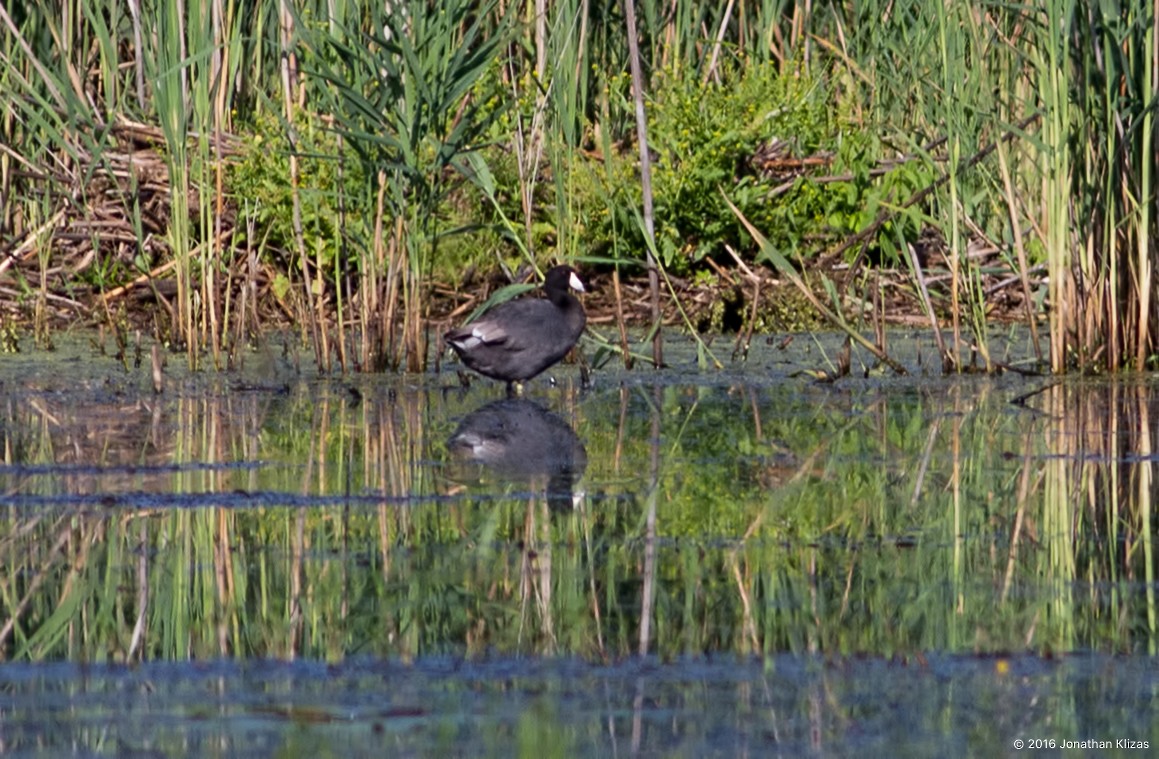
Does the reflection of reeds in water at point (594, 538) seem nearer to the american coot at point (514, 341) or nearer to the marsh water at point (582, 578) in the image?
the marsh water at point (582, 578)

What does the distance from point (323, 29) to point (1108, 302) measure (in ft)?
11.0

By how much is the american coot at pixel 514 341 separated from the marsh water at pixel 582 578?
0.73m

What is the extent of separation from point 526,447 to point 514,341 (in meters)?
1.80

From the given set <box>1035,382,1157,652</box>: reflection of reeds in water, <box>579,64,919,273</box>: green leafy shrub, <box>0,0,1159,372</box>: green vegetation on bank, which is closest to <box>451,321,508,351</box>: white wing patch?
<box>0,0,1159,372</box>: green vegetation on bank

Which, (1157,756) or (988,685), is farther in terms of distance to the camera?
(988,685)

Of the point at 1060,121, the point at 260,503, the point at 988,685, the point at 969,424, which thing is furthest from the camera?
the point at 1060,121

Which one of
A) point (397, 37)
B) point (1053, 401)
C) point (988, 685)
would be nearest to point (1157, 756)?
point (988, 685)

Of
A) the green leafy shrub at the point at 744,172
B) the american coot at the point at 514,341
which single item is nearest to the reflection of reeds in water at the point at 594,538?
the american coot at the point at 514,341

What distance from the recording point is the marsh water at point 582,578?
3.35 m

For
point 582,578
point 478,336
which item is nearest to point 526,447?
point 478,336

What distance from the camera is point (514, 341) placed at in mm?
8422

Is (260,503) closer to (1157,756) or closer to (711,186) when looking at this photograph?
(1157,756)

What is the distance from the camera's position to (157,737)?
3.23m

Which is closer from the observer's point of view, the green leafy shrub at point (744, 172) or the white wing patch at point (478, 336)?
the white wing patch at point (478, 336)
